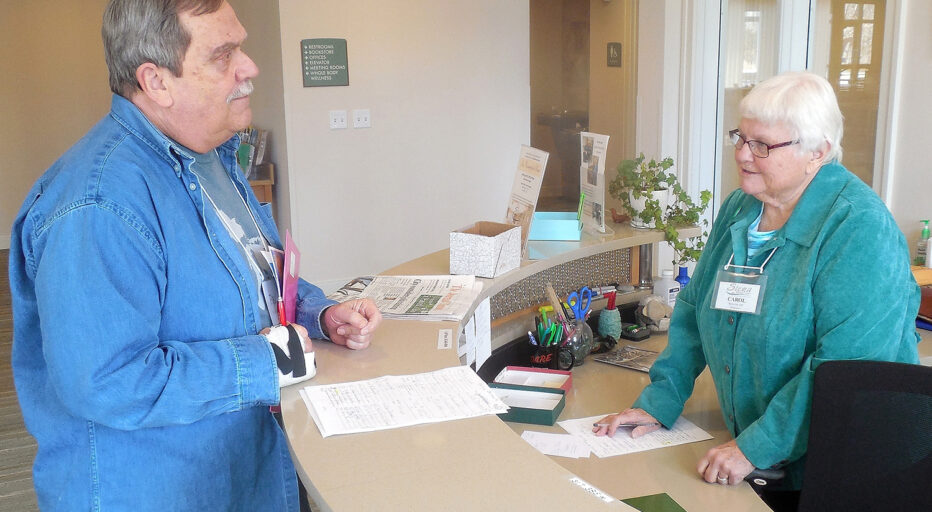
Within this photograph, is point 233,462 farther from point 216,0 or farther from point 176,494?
point 216,0

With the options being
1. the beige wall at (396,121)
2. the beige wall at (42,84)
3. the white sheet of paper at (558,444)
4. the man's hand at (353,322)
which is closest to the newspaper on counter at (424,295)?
the man's hand at (353,322)

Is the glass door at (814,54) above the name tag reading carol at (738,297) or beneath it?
above

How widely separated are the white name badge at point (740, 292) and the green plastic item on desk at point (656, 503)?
1.36 ft

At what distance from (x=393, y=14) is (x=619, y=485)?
173 inches

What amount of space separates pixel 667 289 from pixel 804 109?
3.95 ft

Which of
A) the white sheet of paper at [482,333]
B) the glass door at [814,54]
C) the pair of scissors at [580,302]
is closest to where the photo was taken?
the white sheet of paper at [482,333]

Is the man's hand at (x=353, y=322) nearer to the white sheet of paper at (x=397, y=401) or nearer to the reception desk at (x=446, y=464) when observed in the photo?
the reception desk at (x=446, y=464)

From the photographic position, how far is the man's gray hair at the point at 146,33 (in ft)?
4.20

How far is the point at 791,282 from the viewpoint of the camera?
1.63 metres

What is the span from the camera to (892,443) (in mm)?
1467

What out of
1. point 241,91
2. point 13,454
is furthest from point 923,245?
point 13,454

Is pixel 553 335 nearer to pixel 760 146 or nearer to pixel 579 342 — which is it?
pixel 579 342

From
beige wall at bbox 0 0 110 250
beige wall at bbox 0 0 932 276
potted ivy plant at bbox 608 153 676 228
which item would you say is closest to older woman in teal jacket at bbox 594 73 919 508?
potted ivy plant at bbox 608 153 676 228

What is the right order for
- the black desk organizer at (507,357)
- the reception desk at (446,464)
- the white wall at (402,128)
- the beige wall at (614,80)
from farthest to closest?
the beige wall at (614,80), the white wall at (402,128), the black desk organizer at (507,357), the reception desk at (446,464)
